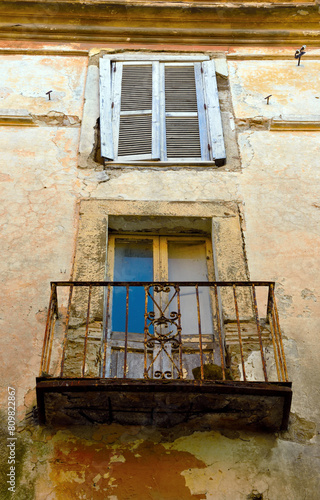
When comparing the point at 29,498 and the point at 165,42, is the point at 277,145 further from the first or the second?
the point at 29,498

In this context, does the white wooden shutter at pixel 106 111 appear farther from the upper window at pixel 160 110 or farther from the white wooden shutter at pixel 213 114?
the white wooden shutter at pixel 213 114

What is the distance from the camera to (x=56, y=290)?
198 inches

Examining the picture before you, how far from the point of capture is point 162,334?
466 centimetres

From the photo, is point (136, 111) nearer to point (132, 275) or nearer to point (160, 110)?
point (160, 110)

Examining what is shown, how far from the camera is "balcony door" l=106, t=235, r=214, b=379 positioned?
4.94 m

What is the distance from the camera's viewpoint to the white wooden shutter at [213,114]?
6.26m

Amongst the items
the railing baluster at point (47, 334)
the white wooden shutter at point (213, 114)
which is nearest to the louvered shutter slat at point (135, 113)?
the white wooden shutter at point (213, 114)

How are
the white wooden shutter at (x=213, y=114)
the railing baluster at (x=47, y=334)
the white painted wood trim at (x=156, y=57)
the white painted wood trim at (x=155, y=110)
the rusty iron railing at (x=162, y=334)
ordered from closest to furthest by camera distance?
the railing baluster at (x=47, y=334) < the rusty iron railing at (x=162, y=334) < the white wooden shutter at (x=213, y=114) < the white painted wood trim at (x=155, y=110) < the white painted wood trim at (x=156, y=57)

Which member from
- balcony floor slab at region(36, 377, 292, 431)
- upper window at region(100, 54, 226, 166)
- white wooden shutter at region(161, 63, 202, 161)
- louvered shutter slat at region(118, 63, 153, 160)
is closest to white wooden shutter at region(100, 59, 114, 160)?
upper window at region(100, 54, 226, 166)

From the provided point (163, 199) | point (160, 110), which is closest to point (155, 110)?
point (160, 110)

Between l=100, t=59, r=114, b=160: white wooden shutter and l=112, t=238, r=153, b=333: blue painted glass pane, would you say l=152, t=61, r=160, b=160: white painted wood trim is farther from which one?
l=112, t=238, r=153, b=333: blue painted glass pane

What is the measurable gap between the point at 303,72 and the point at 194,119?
1.65m

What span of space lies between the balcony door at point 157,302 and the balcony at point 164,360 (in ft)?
0.03

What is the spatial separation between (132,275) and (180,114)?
223cm
